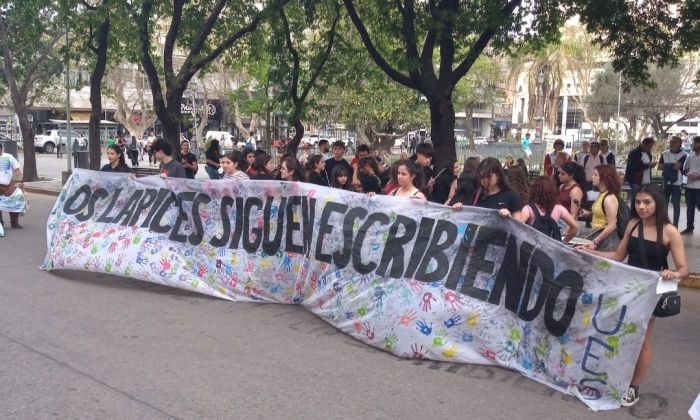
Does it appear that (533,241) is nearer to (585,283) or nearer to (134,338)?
(585,283)

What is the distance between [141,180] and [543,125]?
37.7 m

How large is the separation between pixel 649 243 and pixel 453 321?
1.55 m

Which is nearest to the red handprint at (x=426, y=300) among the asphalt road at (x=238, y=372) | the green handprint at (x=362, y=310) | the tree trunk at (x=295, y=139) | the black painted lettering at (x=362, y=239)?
the asphalt road at (x=238, y=372)

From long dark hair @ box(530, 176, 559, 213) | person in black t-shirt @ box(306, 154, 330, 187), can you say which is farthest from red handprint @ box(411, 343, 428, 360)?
person in black t-shirt @ box(306, 154, 330, 187)

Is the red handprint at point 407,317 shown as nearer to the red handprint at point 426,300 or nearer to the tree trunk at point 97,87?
the red handprint at point 426,300

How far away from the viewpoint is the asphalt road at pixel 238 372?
4379 millimetres

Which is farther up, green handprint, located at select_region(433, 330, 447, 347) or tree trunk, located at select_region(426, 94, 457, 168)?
tree trunk, located at select_region(426, 94, 457, 168)

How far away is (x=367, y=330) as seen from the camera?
225 inches

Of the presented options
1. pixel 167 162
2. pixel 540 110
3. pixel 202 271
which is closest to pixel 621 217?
pixel 202 271

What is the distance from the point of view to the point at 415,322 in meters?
5.39

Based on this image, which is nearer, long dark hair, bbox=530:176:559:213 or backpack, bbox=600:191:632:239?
long dark hair, bbox=530:176:559:213

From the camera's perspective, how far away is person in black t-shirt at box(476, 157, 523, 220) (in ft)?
19.5

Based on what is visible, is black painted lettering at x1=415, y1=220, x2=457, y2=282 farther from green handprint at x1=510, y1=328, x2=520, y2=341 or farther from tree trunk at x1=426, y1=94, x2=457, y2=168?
tree trunk at x1=426, y1=94, x2=457, y2=168

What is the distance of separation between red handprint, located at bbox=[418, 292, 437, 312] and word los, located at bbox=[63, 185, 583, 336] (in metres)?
0.15
